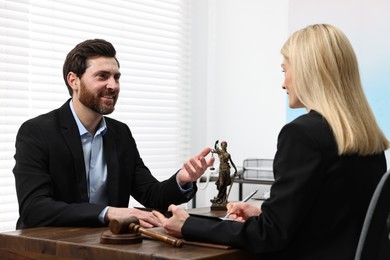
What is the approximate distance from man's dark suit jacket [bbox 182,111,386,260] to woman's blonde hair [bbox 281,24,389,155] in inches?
2.2

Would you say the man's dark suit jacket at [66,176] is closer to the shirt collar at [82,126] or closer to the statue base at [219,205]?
the shirt collar at [82,126]

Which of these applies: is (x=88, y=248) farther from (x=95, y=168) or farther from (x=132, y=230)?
→ (x=95, y=168)

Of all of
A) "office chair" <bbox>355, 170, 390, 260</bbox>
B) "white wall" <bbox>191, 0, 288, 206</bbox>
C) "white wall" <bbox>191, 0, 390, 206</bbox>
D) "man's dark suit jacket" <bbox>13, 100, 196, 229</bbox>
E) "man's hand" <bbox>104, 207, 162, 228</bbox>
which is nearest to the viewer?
"office chair" <bbox>355, 170, 390, 260</bbox>

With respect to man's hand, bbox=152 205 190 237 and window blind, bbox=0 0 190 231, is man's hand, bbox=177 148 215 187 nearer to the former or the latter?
man's hand, bbox=152 205 190 237

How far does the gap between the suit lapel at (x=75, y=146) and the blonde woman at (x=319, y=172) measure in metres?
0.88

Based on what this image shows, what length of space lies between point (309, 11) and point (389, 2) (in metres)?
0.58

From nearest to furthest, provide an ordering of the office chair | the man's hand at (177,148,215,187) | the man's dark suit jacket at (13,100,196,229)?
A: the office chair < the man's dark suit jacket at (13,100,196,229) < the man's hand at (177,148,215,187)

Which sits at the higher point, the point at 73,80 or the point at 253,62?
the point at 253,62

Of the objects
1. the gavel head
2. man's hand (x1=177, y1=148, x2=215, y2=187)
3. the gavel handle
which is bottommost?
the gavel handle

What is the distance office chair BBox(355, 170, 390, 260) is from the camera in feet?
5.23

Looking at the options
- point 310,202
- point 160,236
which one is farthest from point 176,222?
point 310,202

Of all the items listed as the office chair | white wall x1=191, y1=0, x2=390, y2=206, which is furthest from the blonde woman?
white wall x1=191, y1=0, x2=390, y2=206

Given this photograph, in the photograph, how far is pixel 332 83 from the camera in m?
1.89

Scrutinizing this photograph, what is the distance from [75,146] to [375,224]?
146 centimetres
